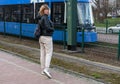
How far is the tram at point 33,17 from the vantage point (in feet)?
66.1

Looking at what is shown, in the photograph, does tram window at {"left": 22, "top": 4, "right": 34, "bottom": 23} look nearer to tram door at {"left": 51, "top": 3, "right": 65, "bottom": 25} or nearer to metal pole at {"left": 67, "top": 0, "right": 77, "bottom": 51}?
tram door at {"left": 51, "top": 3, "right": 65, "bottom": 25}

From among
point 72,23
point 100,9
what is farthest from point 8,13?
point 100,9

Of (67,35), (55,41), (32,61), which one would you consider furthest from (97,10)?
(32,61)

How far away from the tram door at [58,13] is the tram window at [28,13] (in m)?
3.08

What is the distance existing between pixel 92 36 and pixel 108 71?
8.41 m

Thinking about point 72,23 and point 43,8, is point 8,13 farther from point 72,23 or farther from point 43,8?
point 43,8

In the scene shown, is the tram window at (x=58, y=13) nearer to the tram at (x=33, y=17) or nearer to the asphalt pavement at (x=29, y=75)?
the tram at (x=33, y=17)

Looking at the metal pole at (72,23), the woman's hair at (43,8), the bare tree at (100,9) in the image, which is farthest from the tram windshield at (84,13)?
the bare tree at (100,9)

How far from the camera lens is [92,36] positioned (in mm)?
19797

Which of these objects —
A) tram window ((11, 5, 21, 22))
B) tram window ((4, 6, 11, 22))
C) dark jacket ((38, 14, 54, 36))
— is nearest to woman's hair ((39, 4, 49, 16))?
dark jacket ((38, 14, 54, 36))

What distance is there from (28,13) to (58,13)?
14.7ft

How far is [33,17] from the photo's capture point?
2392cm

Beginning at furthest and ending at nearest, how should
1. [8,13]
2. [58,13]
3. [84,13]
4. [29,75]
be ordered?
[8,13], [58,13], [84,13], [29,75]

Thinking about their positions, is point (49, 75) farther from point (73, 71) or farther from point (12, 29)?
point (12, 29)
